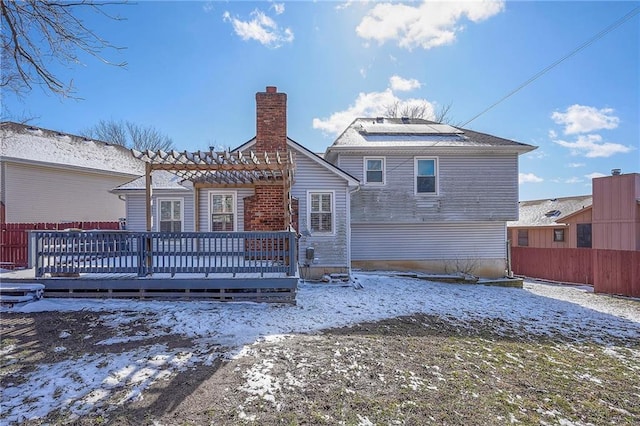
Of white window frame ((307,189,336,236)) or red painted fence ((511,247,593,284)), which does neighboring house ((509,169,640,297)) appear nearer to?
red painted fence ((511,247,593,284))

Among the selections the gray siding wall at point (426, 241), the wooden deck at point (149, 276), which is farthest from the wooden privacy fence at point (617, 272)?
the wooden deck at point (149, 276)

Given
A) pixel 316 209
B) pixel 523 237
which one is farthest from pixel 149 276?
pixel 523 237

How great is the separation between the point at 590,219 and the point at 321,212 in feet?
61.6

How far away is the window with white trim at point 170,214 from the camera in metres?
10.9

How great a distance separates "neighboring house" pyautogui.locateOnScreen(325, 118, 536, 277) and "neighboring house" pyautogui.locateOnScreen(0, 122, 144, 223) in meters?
13.3

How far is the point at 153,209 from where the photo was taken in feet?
35.5

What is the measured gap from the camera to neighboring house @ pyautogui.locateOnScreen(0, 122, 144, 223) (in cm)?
1327

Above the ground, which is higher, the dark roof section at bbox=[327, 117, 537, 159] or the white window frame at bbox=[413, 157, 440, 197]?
the dark roof section at bbox=[327, 117, 537, 159]

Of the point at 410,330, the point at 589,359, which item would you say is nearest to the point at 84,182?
the point at 410,330

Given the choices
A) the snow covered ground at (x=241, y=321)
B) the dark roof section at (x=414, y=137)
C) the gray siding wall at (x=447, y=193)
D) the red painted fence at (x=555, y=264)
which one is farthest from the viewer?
the red painted fence at (x=555, y=264)

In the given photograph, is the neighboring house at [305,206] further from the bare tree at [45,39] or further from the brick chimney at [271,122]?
the bare tree at [45,39]

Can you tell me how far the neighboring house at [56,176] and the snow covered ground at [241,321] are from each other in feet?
34.7

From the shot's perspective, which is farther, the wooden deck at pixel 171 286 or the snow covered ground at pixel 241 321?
the wooden deck at pixel 171 286

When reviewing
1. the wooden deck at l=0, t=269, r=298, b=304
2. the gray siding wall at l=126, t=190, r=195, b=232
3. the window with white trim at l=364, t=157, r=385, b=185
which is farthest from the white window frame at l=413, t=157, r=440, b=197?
the gray siding wall at l=126, t=190, r=195, b=232
